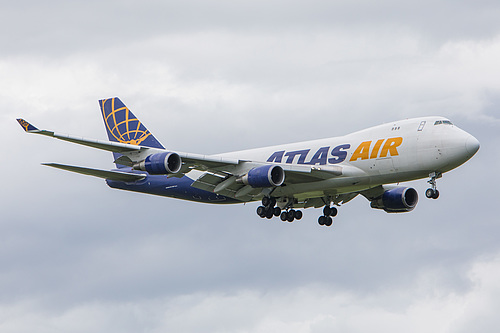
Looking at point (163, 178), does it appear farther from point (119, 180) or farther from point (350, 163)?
point (350, 163)

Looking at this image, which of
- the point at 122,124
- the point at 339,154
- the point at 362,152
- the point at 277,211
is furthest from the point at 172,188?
the point at 362,152

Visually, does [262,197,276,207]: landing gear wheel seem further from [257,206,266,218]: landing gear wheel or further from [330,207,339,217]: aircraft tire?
[330,207,339,217]: aircraft tire

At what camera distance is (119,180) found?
6081 centimetres

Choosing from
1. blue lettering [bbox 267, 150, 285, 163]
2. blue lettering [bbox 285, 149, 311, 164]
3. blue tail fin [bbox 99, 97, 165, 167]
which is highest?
blue tail fin [bbox 99, 97, 165, 167]

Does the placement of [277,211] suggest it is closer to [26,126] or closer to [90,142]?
[90,142]

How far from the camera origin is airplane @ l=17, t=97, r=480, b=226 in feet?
168

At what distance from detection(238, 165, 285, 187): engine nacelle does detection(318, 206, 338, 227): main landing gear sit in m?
7.81

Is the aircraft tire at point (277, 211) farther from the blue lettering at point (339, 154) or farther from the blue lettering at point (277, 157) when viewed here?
the blue lettering at point (339, 154)

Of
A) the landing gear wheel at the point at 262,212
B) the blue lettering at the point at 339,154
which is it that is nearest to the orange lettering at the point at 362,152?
the blue lettering at the point at 339,154

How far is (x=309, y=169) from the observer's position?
174ft

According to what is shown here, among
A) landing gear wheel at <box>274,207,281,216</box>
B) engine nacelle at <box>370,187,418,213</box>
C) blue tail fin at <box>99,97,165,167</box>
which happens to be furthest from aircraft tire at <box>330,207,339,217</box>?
blue tail fin at <box>99,97,165,167</box>

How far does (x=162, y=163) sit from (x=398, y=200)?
1729 centimetres

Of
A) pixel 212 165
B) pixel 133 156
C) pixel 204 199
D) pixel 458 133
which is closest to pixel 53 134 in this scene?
pixel 133 156

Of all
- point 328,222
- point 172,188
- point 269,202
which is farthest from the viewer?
point 172,188
